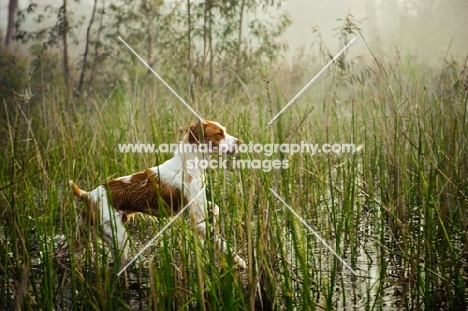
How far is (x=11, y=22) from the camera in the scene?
933 cm

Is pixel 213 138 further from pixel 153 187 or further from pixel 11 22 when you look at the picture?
pixel 11 22

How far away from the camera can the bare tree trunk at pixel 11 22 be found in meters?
9.26

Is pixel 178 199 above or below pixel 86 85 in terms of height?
below

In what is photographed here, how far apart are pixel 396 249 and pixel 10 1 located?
26.0 ft

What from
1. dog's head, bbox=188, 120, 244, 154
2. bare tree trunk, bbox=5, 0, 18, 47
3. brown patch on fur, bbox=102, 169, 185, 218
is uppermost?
bare tree trunk, bbox=5, 0, 18, 47

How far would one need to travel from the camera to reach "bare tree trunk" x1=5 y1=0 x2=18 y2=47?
9258 mm

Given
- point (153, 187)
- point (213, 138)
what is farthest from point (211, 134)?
point (153, 187)

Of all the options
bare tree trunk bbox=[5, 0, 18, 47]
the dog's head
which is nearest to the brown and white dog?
the dog's head

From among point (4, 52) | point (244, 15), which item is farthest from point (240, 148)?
point (4, 52)

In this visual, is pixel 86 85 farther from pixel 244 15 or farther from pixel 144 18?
pixel 244 15

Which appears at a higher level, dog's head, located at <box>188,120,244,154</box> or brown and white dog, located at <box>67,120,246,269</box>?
dog's head, located at <box>188,120,244,154</box>

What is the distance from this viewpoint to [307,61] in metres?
6.61

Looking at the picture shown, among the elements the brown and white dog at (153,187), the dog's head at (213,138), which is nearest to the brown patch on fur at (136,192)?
the brown and white dog at (153,187)

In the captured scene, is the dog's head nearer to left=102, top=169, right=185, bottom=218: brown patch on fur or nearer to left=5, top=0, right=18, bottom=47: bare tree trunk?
left=102, top=169, right=185, bottom=218: brown patch on fur
